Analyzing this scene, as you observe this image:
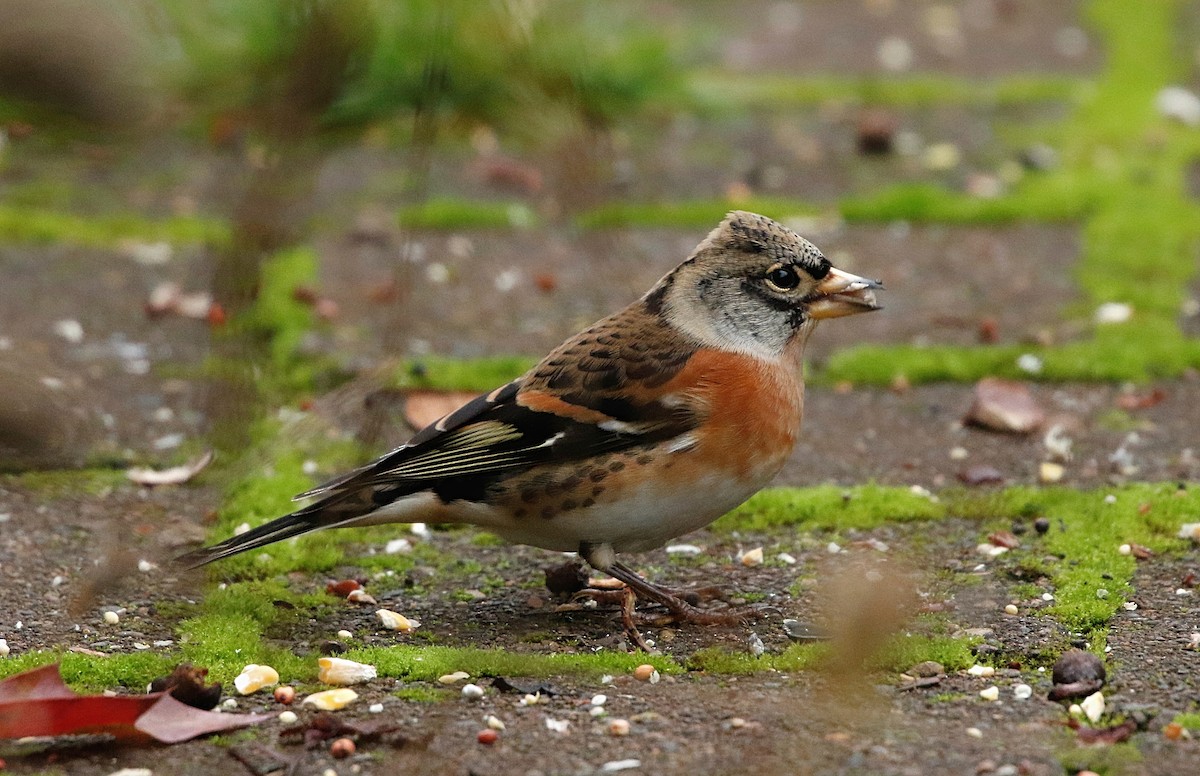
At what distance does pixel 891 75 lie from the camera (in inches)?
326

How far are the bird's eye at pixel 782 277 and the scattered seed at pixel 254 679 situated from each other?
1698 mm

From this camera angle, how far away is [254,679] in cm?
296

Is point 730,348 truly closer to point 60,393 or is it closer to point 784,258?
point 784,258

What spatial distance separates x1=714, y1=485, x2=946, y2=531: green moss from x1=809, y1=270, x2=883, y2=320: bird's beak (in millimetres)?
541

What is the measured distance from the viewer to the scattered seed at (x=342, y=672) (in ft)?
9.90

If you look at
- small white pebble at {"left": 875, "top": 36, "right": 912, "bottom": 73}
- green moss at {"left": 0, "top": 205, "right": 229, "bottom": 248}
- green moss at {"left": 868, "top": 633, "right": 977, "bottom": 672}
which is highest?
small white pebble at {"left": 875, "top": 36, "right": 912, "bottom": 73}

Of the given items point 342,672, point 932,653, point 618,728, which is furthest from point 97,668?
point 932,653

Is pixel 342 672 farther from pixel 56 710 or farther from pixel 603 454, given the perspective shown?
pixel 603 454

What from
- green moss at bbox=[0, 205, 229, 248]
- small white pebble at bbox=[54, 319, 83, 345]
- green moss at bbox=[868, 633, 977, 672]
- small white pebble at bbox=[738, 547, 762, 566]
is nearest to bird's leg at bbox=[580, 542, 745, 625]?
small white pebble at bbox=[738, 547, 762, 566]

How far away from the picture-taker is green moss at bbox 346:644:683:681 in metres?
3.05

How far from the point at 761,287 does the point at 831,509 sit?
2.17 ft

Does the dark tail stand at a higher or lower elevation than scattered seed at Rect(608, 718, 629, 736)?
higher

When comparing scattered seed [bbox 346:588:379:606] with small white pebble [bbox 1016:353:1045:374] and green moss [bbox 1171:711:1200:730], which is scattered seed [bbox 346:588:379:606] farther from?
small white pebble [bbox 1016:353:1045:374]

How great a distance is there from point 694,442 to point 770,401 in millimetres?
271
